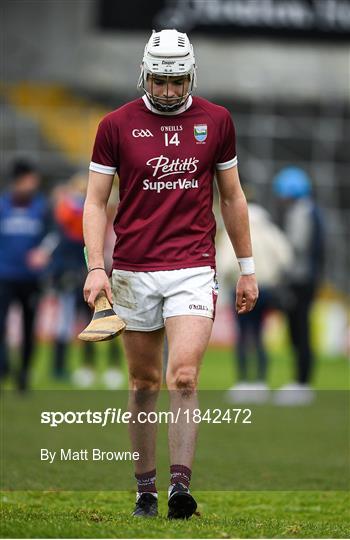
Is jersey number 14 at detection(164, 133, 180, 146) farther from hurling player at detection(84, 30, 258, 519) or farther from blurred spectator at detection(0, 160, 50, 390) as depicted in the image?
blurred spectator at detection(0, 160, 50, 390)

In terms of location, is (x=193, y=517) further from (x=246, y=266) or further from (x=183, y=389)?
(x=246, y=266)

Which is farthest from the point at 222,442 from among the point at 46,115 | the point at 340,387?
the point at 46,115

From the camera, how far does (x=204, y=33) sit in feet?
91.7

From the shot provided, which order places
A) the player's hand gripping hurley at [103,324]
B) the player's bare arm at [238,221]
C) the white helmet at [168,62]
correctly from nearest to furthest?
the player's hand gripping hurley at [103,324]
the white helmet at [168,62]
the player's bare arm at [238,221]

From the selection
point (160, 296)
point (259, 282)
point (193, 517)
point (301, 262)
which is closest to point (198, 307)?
point (160, 296)

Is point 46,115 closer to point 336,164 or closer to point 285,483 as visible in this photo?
point 336,164

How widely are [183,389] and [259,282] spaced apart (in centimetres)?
757

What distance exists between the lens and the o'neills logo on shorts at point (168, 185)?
21.4 feet

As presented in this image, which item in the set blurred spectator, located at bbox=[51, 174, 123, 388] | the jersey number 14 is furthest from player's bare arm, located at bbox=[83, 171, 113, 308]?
blurred spectator, located at bbox=[51, 174, 123, 388]

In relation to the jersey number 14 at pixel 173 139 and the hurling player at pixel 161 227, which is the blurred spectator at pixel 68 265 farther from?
A: the jersey number 14 at pixel 173 139

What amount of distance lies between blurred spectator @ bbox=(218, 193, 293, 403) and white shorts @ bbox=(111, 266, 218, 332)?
7.22m

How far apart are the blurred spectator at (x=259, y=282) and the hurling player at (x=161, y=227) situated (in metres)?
7.17

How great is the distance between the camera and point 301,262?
46.7 feet

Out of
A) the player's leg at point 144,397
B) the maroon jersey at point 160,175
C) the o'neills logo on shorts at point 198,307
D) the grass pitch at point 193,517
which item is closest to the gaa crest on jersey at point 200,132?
the maroon jersey at point 160,175
